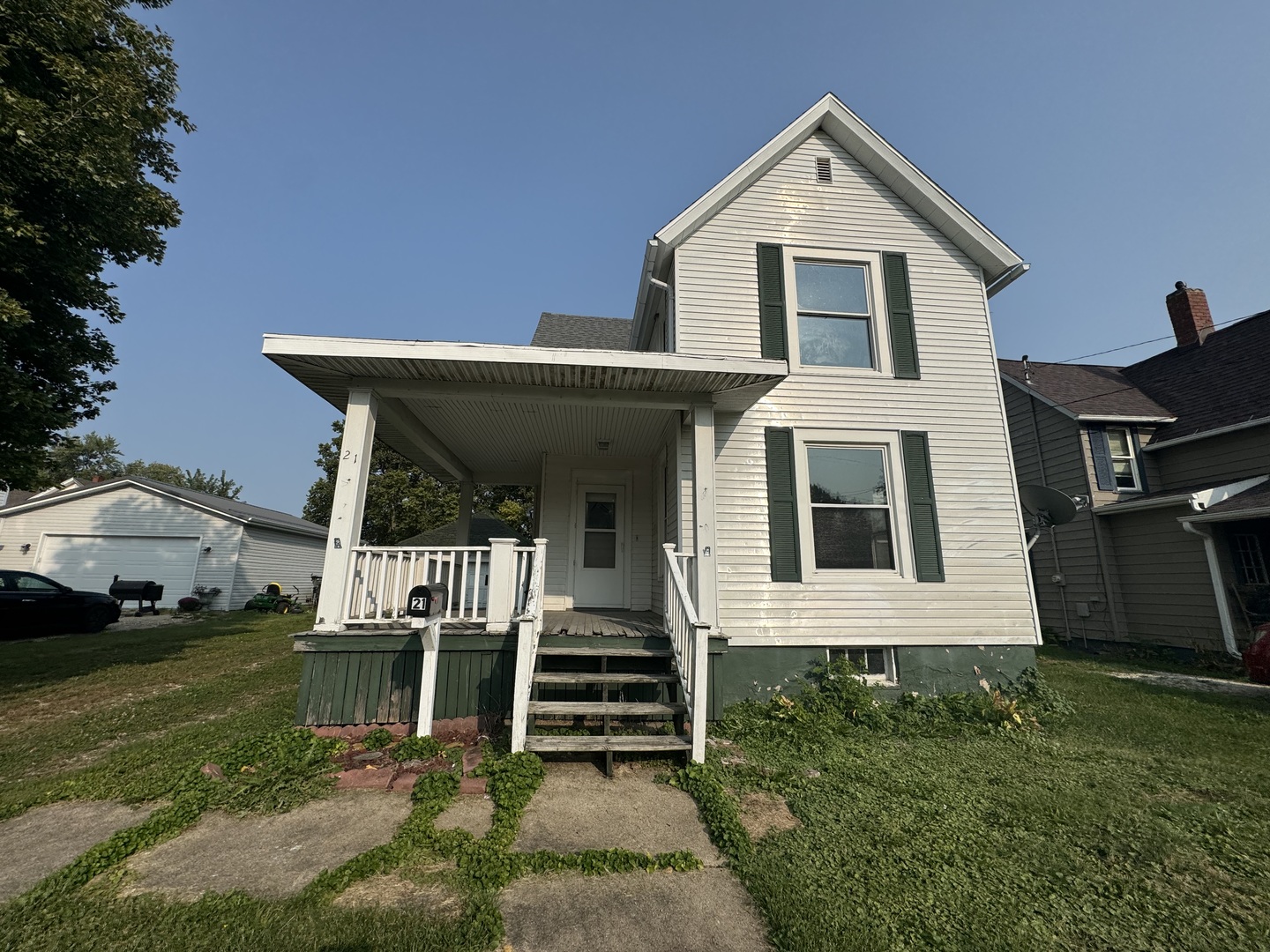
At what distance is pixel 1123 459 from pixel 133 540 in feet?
90.3

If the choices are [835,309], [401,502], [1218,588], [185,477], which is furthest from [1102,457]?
[185,477]

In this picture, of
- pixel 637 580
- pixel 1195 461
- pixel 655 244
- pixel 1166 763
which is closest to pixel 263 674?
pixel 637 580

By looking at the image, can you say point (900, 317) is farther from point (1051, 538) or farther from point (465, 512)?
point (1051, 538)

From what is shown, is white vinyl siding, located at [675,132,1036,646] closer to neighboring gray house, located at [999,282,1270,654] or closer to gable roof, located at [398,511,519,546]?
neighboring gray house, located at [999,282,1270,654]

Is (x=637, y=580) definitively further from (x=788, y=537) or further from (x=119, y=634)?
(x=119, y=634)

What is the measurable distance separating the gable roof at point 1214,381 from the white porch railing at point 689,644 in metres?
11.5

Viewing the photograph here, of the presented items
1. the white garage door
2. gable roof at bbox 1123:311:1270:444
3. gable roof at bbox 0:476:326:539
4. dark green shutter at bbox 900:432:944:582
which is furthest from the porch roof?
the white garage door

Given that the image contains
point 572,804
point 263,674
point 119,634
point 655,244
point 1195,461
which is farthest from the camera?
point 119,634

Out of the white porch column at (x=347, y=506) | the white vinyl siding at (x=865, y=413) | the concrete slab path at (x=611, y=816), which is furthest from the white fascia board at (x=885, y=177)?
the concrete slab path at (x=611, y=816)

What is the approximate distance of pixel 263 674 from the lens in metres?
7.59

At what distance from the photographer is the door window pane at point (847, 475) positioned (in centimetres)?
623

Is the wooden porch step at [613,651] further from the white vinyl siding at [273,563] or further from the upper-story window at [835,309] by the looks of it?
the white vinyl siding at [273,563]

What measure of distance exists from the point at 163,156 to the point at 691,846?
1224 cm

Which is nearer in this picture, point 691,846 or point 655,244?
point 691,846
